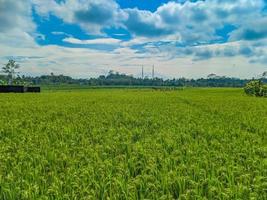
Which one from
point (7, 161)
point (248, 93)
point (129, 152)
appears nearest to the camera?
point (7, 161)

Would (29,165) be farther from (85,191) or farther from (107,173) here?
(85,191)

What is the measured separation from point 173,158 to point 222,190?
7.39 ft

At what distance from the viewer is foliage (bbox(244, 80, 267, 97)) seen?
192 feet

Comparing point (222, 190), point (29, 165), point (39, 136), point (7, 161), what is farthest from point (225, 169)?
point (39, 136)

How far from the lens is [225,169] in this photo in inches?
241

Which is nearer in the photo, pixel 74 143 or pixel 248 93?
pixel 74 143

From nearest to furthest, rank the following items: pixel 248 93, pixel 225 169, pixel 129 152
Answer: pixel 225 169 < pixel 129 152 < pixel 248 93

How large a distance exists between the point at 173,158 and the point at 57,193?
3011mm

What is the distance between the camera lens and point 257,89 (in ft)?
197

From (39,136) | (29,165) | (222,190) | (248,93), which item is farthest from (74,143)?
(248,93)

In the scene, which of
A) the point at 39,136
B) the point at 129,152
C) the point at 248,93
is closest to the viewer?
the point at 129,152

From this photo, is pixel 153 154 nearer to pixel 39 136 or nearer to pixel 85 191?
pixel 85 191

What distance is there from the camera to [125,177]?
616 cm

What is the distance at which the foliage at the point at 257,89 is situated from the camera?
5852cm
